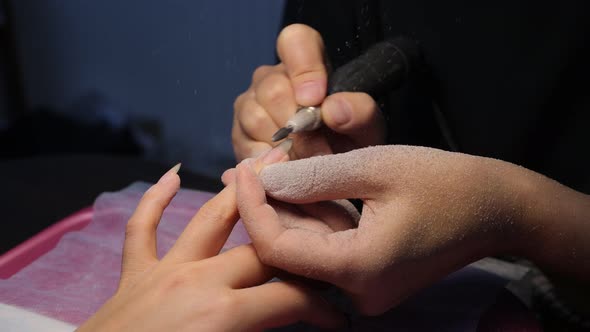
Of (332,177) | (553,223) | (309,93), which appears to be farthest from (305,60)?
(553,223)

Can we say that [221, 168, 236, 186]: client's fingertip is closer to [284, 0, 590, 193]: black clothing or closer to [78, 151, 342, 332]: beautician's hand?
[78, 151, 342, 332]: beautician's hand

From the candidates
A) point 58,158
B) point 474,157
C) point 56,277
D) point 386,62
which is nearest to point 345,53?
point 386,62

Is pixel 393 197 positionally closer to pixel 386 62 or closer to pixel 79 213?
pixel 386 62

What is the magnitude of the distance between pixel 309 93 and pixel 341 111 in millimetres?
35

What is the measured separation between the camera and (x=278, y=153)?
459mm

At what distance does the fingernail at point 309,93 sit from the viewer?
50 centimetres

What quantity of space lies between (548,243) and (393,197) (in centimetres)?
17

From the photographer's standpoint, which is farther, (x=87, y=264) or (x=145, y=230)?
(x=87, y=264)

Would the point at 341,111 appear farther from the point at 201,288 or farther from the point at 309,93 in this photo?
the point at 201,288

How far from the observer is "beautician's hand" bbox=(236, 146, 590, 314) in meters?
0.40

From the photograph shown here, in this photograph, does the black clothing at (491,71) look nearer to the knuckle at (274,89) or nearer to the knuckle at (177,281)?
the knuckle at (274,89)

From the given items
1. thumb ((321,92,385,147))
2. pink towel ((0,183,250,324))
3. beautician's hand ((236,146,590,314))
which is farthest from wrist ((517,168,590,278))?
pink towel ((0,183,250,324))

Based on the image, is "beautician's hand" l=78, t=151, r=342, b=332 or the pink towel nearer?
"beautician's hand" l=78, t=151, r=342, b=332

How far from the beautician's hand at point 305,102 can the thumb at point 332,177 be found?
79 mm
